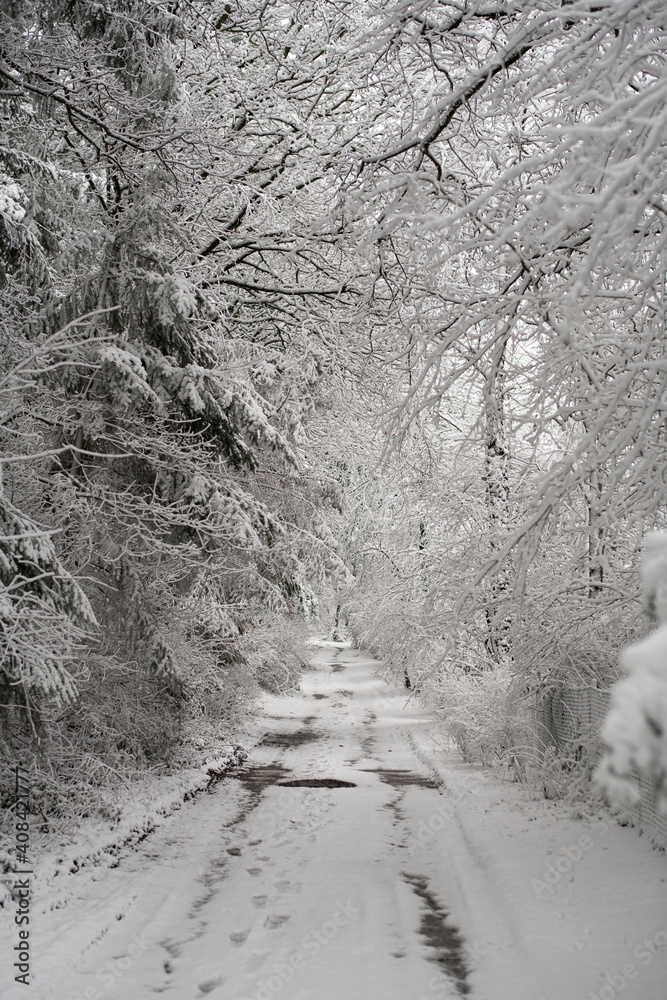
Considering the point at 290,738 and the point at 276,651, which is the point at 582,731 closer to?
the point at 290,738

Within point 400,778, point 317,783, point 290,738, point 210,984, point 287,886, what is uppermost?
point 210,984

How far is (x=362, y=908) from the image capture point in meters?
5.77

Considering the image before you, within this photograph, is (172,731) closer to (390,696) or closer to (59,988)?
(59,988)

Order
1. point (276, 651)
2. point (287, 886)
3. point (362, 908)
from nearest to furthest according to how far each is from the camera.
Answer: point (362, 908)
point (287, 886)
point (276, 651)

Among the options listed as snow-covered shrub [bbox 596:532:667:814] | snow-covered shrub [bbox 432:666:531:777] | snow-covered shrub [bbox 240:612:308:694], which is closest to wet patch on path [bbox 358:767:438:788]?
snow-covered shrub [bbox 432:666:531:777]

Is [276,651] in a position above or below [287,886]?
above

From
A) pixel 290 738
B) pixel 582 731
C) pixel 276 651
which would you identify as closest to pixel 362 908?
pixel 582 731

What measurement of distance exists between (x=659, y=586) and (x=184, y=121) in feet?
25.7

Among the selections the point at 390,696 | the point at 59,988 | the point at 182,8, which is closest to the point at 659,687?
the point at 59,988

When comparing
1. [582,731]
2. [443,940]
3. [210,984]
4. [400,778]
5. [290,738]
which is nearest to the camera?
[210,984]

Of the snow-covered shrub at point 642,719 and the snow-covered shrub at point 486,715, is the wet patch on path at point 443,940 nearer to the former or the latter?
the snow-covered shrub at point 486,715

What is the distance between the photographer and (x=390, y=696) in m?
27.7

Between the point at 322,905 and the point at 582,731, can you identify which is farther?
the point at 582,731

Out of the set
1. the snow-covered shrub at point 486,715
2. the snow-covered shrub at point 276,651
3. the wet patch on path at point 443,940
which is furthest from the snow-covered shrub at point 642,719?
the snow-covered shrub at point 276,651
